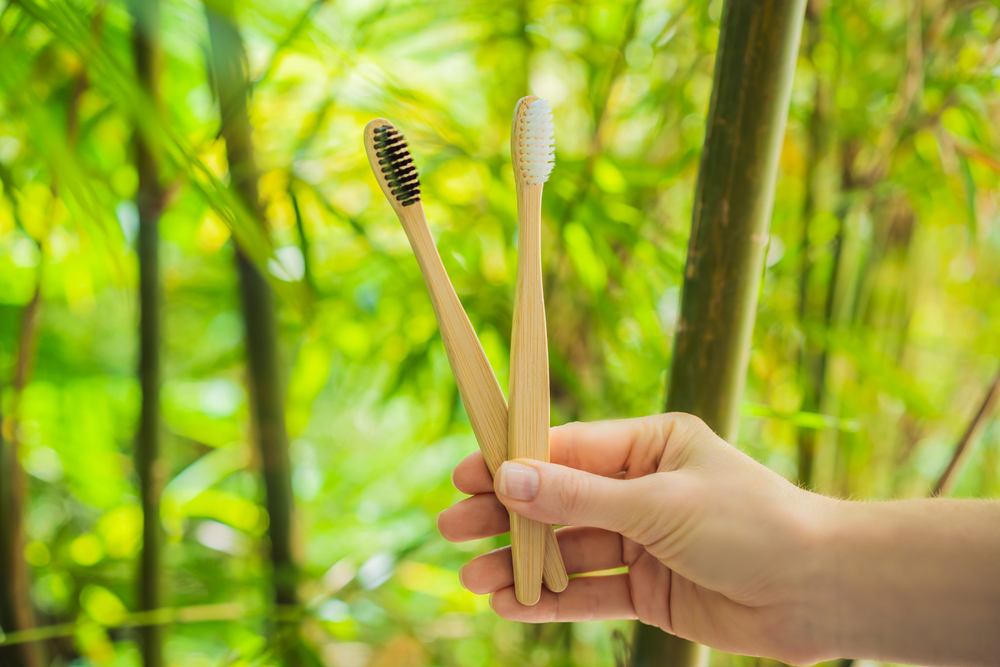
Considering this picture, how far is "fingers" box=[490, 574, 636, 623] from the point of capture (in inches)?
12.1

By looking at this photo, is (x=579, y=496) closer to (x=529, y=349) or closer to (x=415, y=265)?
(x=529, y=349)

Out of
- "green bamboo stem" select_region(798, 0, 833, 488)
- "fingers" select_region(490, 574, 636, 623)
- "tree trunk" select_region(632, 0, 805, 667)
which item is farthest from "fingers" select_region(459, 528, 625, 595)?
"green bamboo stem" select_region(798, 0, 833, 488)

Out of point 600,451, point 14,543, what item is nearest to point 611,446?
point 600,451

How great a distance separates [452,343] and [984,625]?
26 cm

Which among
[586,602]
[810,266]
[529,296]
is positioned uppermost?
[810,266]

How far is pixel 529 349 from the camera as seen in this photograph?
0.24 meters

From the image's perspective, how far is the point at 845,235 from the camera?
1.53 ft

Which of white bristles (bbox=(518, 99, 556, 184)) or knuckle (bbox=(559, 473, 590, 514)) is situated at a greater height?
white bristles (bbox=(518, 99, 556, 184))

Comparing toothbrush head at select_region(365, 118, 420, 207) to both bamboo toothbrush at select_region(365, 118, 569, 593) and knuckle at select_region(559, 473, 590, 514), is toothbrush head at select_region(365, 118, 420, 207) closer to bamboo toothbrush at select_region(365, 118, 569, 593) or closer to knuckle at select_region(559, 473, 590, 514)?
bamboo toothbrush at select_region(365, 118, 569, 593)

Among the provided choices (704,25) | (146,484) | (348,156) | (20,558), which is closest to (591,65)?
(704,25)

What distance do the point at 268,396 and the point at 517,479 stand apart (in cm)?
27

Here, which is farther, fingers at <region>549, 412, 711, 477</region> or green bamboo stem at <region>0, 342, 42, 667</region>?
green bamboo stem at <region>0, 342, 42, 667</region>

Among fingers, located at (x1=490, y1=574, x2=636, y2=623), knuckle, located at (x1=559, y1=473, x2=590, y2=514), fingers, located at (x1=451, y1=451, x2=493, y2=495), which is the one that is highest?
fingers, located at (x1=451, y1=451, x2=493, y2=495)

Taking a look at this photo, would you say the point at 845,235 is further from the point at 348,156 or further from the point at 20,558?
the point at 20,558
